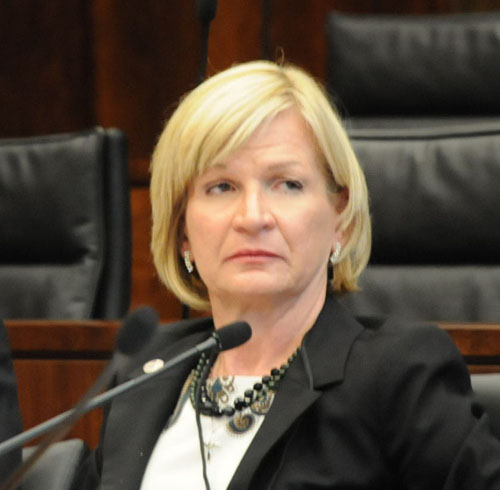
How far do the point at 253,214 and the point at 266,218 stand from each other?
0.01 metres

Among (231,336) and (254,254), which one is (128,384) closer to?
(231,336)

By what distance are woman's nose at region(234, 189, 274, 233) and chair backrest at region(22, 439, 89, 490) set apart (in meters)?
0.22

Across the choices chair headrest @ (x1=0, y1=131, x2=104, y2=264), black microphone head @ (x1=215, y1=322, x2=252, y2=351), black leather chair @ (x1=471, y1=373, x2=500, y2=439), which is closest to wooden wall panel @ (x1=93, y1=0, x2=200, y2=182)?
chair headrest @ (x1=0, y1=131, x2=104, y2=264)

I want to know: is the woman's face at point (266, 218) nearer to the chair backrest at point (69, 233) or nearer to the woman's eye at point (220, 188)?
the woman's eye at point (220, 188)

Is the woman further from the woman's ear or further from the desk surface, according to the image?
the desk surface

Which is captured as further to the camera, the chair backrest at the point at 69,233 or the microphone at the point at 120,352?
the chair backrest at the point at 69,233

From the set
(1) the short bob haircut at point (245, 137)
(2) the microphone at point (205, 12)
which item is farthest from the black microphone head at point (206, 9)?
(1) the short bob haircut at point (245, 137)

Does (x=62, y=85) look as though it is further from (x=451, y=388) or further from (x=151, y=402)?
(x=451, y=388)

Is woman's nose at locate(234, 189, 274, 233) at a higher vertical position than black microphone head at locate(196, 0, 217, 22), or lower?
lower

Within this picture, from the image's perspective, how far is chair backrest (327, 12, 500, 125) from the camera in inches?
71.3

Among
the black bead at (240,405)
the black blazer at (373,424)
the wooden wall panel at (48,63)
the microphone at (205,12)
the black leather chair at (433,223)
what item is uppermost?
→ the microphone at (205,12)

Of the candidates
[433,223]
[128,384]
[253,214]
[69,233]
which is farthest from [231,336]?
[69,233]

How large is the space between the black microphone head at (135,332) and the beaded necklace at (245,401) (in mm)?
308

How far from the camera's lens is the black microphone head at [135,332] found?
57 cm
